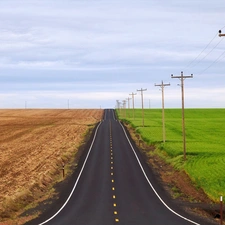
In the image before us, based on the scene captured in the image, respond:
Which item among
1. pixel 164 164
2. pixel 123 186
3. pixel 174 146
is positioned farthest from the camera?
pixel 174 146

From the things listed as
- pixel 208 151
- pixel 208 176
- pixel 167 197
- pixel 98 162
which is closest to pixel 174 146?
pixel 208 151

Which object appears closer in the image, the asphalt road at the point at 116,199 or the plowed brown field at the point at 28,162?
the asphalt road at the point at 116,199

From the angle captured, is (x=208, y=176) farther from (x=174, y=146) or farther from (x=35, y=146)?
(x=35, y=146)

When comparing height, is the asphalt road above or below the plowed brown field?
below

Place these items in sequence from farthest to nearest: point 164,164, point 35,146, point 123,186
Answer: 1. point 35,146
2. point 164,164
3. point 123,186

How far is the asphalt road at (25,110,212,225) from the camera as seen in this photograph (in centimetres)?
2906

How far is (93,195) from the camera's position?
36438 millimetres

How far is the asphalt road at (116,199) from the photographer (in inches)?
1144

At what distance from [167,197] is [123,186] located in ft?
16.3

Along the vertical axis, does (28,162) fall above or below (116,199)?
above

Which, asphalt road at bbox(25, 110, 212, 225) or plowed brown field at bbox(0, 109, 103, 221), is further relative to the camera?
plowed brown field at bbox(0, 109, 103, 221)

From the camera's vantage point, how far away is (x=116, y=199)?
114 feet

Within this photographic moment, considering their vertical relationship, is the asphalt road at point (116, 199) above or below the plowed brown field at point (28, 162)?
below

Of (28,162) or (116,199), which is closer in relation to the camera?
(116,199)
